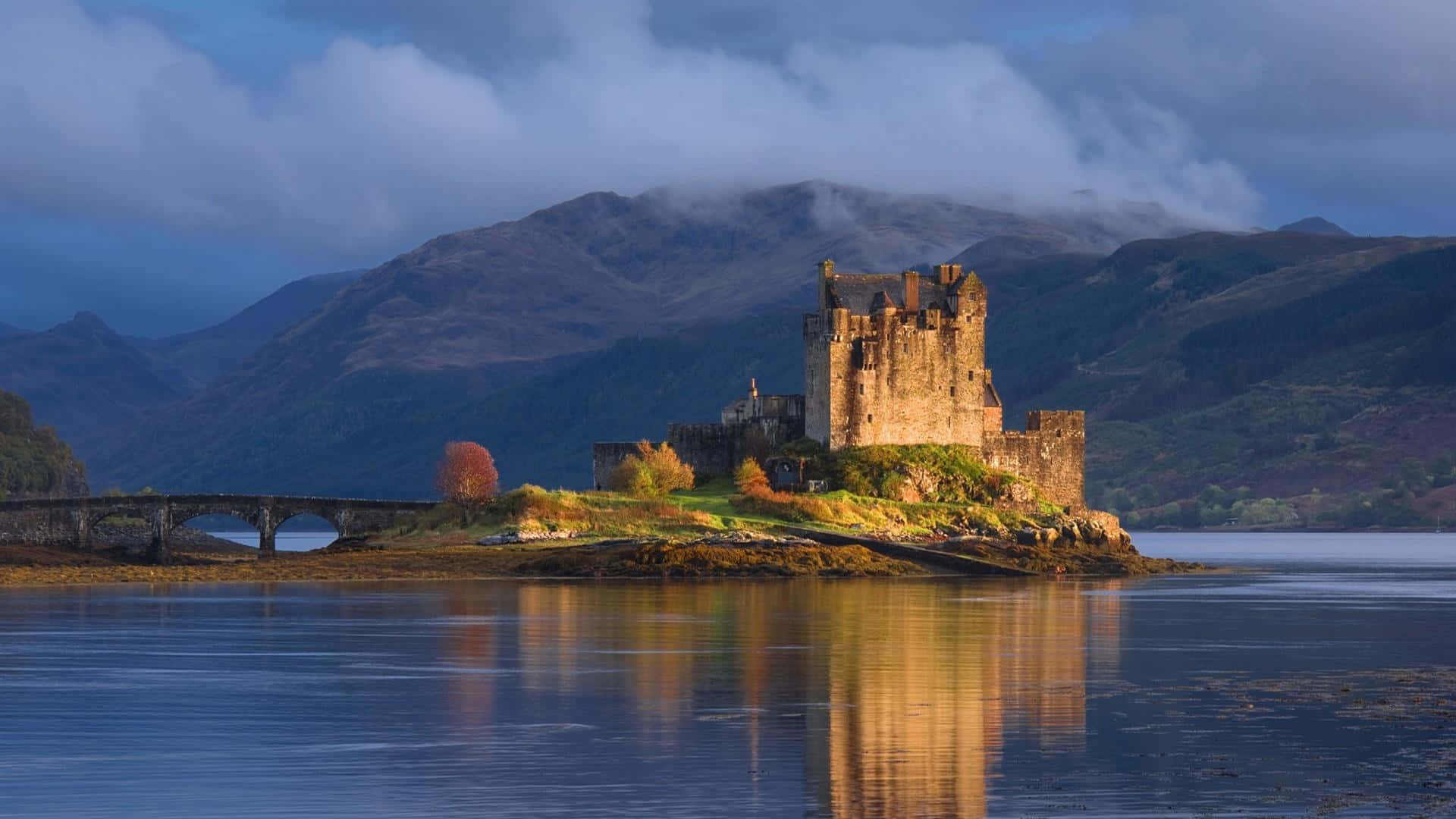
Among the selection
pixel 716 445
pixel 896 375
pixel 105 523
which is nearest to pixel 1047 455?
pixel 896 375

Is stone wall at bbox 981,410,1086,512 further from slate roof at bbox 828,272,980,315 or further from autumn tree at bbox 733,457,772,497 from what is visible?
autumn tree at bbox 733,457,772,497

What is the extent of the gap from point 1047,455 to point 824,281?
49.8 ft

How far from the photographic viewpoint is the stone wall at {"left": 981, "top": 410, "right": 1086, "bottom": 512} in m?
109

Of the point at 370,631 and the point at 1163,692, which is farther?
the point at 370,631

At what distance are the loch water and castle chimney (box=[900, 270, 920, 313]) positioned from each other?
3885 centimetres

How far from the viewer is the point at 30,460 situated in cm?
13662

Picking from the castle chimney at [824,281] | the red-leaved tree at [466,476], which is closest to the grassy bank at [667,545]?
the red-leaved tree at [466,476]

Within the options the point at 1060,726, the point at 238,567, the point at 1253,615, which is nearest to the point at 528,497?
the point at 238,567

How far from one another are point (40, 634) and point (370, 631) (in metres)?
8.10

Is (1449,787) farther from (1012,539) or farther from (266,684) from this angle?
(1012,539)

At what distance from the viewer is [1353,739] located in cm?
3391

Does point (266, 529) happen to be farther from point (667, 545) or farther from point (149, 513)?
point (667, 545)

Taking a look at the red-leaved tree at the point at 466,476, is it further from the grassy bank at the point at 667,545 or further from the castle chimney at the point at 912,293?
the castle chimney at the point at 912,293

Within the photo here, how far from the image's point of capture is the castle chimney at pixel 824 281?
344ft
